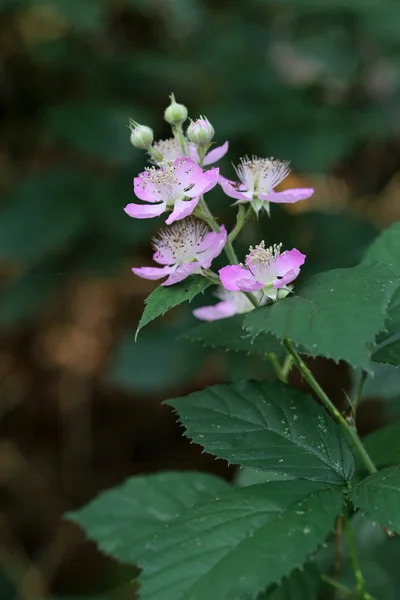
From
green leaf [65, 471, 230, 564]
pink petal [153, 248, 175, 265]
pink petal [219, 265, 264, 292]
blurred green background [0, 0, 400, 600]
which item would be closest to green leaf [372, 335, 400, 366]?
pink petal [219, 265, 264, 292]

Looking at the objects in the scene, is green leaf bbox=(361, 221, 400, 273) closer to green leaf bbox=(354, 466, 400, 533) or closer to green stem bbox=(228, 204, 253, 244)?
green stem bbox=(228, 204, 253, 244)

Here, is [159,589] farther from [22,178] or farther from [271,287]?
[22,178]

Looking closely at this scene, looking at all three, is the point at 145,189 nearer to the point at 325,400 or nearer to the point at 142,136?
the point at 142,136

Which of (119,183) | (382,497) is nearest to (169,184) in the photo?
(382,497)

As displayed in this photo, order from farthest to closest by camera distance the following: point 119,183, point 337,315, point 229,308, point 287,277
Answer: point 119,183
point 229,308
point 287,277
point 337,315

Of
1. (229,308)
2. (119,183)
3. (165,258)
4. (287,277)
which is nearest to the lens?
(287,277)

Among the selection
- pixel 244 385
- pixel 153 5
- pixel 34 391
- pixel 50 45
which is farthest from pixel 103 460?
pixel 244 385
